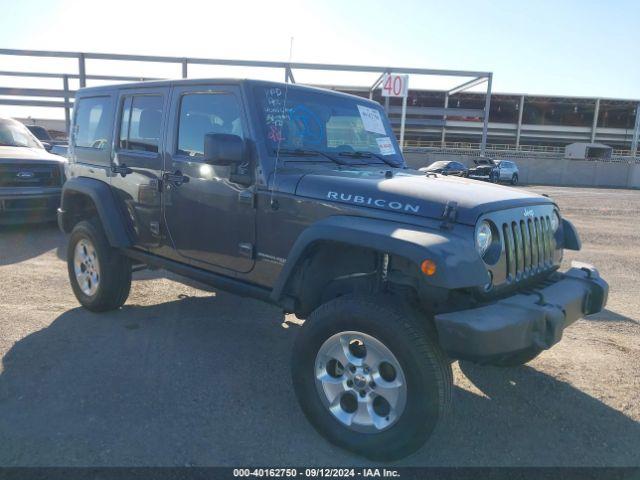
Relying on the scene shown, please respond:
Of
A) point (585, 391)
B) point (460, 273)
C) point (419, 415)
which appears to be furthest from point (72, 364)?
point (585, 391)

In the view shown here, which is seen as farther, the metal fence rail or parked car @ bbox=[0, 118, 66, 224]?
the metal fence rail

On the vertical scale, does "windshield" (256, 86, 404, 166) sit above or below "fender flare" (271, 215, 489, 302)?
above

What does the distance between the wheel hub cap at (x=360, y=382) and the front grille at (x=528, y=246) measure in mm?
904

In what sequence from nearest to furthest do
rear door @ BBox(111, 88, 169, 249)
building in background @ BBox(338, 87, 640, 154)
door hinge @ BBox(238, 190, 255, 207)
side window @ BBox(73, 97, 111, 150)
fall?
1. door hinge @ BBox(238, 190, 255, 207)
2. rear door @ BBox(111, 88, 169, 249)
3. side window @ BBox(73, 97, 111, 150)
4. building in background @ BBox(338, 87, 640, 154)

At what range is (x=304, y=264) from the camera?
3.17m

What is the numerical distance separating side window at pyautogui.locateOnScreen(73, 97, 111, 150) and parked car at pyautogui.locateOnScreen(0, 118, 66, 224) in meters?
3.67

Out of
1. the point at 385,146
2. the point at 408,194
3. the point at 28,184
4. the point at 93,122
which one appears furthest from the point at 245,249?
the point at 28,184

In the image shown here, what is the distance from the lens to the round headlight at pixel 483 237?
8.86 feet

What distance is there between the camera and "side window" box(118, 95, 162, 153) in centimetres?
414

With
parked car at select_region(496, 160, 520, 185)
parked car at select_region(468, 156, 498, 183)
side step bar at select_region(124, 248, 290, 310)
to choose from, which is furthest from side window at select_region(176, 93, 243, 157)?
parked car at select_region(496, 160, 520, 185)

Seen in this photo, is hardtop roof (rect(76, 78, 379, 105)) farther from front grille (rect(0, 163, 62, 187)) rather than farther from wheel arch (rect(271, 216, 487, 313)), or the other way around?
front grille (rect(0, 163, 62, 187))

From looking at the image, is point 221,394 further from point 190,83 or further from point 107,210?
point 190,83

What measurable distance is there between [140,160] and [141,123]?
1.10 ft

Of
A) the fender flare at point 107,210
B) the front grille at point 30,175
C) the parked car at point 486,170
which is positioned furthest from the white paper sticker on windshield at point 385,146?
the parked car at point 486,170
